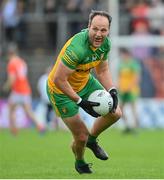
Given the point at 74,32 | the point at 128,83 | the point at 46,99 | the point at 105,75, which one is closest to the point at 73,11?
the point at 74,32

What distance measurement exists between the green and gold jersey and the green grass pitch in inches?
54.2

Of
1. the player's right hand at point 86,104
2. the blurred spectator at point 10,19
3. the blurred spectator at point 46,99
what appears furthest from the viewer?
the blurred spectator at point 10,19

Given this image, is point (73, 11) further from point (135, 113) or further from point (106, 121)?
point (106, 121)

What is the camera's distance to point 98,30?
450 inches

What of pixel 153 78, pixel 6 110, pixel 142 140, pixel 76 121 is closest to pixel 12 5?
pixel 6 110

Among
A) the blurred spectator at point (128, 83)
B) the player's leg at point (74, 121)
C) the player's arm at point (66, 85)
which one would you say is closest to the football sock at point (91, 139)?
the player's leg at point (74, 121)

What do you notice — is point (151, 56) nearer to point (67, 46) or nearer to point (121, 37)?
point (121, 37)

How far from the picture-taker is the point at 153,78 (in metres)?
28.0

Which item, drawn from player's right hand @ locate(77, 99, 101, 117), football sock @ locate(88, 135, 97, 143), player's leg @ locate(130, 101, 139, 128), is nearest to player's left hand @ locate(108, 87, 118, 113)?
player's right hand @ locate(77, 99, 101, 117)

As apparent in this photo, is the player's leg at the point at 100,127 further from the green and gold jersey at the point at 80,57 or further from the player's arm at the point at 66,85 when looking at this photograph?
the green and gold jersey at the point at 80,57

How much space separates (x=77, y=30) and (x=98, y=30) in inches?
648

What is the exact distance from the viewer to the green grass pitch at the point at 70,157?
1205 cm

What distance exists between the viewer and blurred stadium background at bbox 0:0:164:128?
27.8 meters

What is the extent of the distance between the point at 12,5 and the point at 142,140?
9.24 metres
